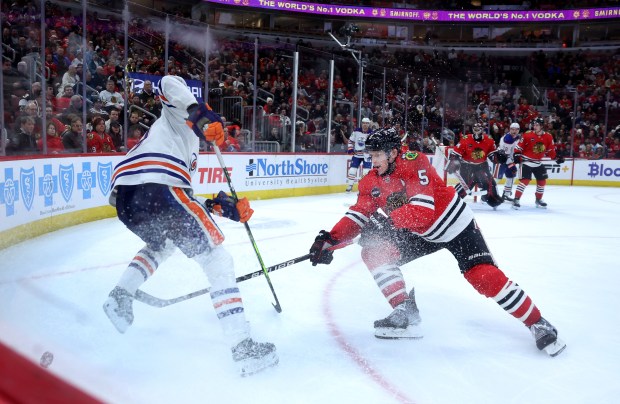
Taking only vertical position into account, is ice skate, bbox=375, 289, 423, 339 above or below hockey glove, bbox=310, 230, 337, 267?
Result: below

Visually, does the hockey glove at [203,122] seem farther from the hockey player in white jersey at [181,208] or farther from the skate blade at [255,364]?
the skate blade at [255,364]

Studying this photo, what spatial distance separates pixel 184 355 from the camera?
2238 millimetres

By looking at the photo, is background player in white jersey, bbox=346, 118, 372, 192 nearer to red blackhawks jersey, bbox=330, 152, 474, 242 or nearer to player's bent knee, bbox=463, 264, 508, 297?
red blackhawks jersey, bbox=330, 152, 474, 242

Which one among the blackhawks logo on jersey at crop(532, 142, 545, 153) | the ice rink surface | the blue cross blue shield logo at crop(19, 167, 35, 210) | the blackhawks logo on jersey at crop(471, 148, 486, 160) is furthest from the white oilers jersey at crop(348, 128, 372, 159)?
the blue cross blue shield logo at crop(19, 167, 35, 210)

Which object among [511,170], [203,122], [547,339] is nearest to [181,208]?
[203,122]

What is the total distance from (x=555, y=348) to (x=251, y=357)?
52.4 inches

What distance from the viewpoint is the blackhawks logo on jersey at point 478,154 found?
7.85 meters

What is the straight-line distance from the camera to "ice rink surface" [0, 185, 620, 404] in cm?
191

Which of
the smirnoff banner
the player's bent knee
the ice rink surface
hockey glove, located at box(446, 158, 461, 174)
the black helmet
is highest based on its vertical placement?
the smirnoff banner

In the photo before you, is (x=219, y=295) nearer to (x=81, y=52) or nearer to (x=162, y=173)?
(x=162, y=173)

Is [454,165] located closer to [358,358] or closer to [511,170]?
[511,170]

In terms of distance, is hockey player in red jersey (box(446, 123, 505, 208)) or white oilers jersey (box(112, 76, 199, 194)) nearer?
white oilers jersey (box(112, 76, 199, 194))

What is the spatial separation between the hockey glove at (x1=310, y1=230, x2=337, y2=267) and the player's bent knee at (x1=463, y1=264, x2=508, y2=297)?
0.65 metres

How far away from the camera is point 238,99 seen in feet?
29.5
